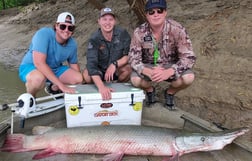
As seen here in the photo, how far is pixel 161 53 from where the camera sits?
4.29m

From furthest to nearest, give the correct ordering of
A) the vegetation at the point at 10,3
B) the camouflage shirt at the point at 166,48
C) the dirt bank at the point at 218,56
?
the vegetation at the point at 10,3, the dirt bank at the point at 218,56, the camouflage shirt at the point at 166,48

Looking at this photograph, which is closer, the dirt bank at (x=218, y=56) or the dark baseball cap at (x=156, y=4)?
the dark baseball cap at (x=156, y=4)

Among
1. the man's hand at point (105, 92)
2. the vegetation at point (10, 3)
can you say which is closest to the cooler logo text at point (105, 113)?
the man's hand at point (105, 92)

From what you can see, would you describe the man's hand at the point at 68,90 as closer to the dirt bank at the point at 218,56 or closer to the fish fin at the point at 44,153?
the fish fin at the point at 44,153

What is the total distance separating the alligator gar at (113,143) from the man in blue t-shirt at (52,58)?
2.42 ft

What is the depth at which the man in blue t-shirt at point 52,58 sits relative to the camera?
427cm

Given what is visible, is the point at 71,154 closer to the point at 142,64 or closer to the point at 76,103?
the point at 76,103

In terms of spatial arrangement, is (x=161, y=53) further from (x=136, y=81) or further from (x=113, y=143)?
(x=113, y=143)

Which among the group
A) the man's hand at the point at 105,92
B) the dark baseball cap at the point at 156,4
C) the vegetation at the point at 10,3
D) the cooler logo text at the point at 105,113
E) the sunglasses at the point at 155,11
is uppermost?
the vegetation at the point at 10,3

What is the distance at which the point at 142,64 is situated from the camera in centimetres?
417

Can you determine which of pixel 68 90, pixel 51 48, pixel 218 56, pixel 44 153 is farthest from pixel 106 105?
pixel 218 56

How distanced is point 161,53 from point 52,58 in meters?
1.51

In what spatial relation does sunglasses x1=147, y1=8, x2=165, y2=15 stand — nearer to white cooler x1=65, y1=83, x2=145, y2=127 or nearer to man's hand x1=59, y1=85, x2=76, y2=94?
white cooler x1=65, y1=83, x2=145, y2=127

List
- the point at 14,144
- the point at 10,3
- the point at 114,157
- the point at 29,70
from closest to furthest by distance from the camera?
the point at 114,157, the point at 14,144, the point at 29,70, the point at 10,3
